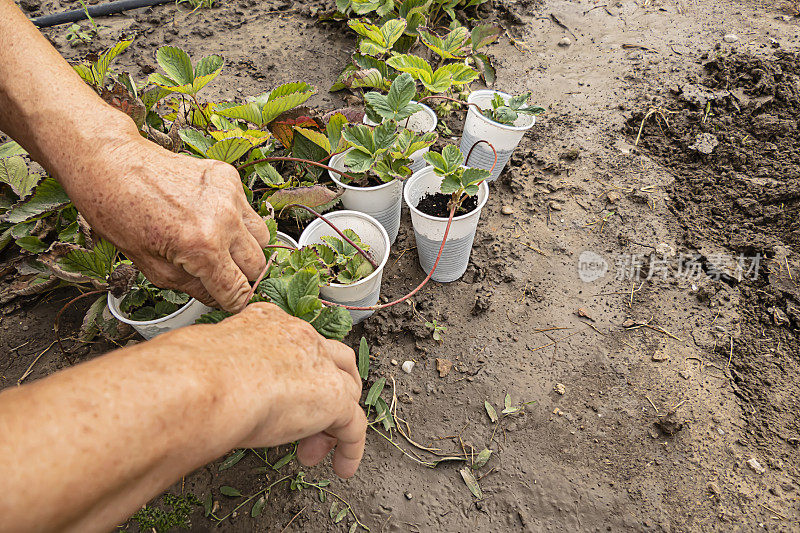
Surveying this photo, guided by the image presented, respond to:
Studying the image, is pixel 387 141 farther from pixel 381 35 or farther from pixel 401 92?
pixel 381 35

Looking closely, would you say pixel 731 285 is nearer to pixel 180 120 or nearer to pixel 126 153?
pixel 126 153

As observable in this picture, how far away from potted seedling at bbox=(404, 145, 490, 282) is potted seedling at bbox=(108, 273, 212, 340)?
898 millimetres

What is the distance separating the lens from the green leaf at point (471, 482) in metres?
1.45

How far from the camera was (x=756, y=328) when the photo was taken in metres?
1.76

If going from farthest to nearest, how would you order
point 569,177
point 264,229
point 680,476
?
point 569,177 < point 680,476 < point 264,229

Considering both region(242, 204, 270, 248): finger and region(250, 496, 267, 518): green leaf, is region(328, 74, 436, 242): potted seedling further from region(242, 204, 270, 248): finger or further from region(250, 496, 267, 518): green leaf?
region(250, 496, 267, 518): green leaf

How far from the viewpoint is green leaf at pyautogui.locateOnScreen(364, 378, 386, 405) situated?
1624 mm

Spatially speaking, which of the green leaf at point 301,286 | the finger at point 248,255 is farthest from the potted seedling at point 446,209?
the finger at point 248,255

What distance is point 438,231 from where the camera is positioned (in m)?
1.76

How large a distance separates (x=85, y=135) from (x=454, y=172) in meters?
1.17

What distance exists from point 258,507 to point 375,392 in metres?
0.53

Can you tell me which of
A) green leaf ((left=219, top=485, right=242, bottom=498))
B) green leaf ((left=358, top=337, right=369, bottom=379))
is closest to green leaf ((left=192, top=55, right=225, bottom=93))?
green leaf ((left=358, top=337, right=369, bottom=379))

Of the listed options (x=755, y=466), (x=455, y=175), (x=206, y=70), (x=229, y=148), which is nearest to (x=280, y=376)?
(x=229, y=148)

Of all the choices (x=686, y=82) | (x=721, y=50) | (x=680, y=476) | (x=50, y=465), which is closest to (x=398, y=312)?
(x=680, y=476)
